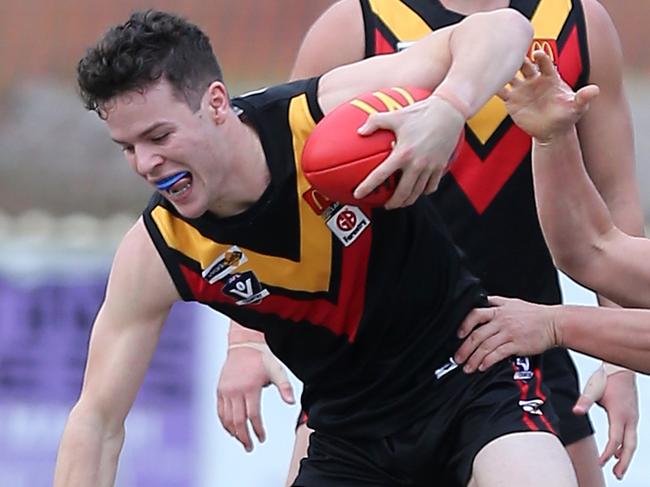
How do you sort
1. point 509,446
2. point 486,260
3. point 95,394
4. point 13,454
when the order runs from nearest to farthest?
point 509,446 < point 95,394 < point 486,260 < point 13,454

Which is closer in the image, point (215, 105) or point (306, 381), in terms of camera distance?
point (215, 105)

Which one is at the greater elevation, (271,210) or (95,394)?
(271,210)

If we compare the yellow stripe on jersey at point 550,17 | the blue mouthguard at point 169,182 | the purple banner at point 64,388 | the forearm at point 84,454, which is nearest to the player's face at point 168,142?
the blue mouthguard at point 169,182

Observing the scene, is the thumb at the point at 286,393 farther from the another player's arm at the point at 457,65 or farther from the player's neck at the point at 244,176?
the another player's arm at the point at 457,65

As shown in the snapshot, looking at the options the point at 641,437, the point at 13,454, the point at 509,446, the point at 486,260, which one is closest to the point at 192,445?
the point at 13,454

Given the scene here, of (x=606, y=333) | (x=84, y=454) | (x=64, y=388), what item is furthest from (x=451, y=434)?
(x=64, y=388)

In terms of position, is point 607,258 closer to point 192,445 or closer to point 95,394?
point 95,394

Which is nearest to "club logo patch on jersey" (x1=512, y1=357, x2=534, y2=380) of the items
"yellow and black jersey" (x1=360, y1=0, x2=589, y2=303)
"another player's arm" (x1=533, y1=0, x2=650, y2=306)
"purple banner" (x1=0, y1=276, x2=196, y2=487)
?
"another player's arm" (x1=533, y1=0, x2=650, y2=306)

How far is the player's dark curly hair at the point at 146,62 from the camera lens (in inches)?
152

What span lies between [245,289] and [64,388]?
3766 mm

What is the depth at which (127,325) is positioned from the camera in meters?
4.21

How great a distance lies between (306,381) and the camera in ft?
14.4

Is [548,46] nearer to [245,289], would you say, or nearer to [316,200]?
[316,200]

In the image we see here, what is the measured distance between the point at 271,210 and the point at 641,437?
3.57m
